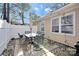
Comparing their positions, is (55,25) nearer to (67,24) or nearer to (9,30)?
(67,24)

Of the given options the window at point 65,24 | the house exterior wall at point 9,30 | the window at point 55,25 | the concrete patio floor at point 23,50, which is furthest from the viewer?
the window at point 55,25

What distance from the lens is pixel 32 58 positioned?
18.1ft

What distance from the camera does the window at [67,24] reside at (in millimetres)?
6551

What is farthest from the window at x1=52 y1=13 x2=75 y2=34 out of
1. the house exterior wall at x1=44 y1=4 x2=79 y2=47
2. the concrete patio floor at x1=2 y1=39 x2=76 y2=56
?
the concrete patio floor at x1=2 y1=39 x2=76 y2=56

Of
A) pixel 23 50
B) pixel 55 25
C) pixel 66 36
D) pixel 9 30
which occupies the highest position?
pixel 55 25

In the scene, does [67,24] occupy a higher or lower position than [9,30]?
higher

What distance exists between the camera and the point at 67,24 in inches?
261

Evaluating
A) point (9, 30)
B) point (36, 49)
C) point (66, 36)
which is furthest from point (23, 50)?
point (66, 36)

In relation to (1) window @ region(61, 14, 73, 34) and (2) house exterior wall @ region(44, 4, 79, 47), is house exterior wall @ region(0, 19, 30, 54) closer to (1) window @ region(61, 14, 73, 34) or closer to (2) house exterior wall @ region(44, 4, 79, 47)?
(2) house exterior wall @ region(44, 4, 79, 47)

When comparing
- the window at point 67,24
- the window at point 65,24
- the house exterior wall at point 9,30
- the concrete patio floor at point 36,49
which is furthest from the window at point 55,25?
the house exterior wall at point 9,30

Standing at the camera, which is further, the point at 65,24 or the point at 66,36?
the point at 66,36

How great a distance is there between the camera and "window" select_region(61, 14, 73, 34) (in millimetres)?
6551

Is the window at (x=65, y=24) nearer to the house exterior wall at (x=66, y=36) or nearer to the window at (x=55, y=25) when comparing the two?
the window at (x=55, y=25)

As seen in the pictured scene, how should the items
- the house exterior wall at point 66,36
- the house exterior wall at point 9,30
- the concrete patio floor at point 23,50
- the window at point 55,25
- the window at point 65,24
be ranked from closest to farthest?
the house exterior wall at point 9,30 → the concrete patio floor at point 23,50 → the house exterior wall at point 66,36 → the window at point 65,24 → the window at point 55,25
